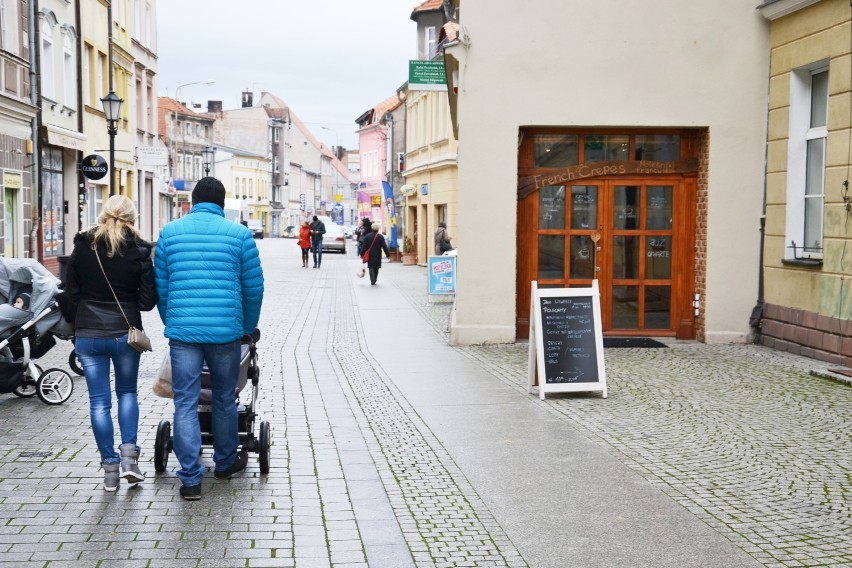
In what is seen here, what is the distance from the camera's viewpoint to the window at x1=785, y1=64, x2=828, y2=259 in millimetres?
13695

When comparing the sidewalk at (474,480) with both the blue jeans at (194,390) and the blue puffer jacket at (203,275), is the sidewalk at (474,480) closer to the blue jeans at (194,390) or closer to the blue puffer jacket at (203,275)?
the blue jeans at (194,390)

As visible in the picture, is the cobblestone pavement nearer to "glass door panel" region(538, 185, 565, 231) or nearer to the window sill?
the window sill

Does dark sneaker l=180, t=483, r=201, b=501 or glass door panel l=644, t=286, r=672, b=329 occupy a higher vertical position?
glass door panel l=644, t=286, r=672, b=329

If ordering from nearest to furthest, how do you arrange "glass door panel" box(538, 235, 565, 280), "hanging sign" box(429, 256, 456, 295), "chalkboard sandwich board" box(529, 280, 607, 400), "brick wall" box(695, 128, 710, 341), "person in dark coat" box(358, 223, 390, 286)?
"chalkboard sandwich board" box(529, 280, 607, 400) → "brick wall" box(695, 128, 710, 341) → "glass door panel" box(538, 235, 565, 280) → "hanging sign" box(429, 256, 456, 295) → "person in dark coat" box(358, 223, 390, 286)

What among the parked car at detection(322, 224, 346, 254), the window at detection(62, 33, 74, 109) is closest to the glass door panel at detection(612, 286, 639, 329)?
the window at detection(62, 33, 74, 109)

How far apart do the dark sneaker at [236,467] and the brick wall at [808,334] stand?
780 cm

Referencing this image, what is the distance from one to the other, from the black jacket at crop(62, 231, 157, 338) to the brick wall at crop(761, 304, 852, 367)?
28.0 feet

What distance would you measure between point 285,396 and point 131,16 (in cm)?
3263

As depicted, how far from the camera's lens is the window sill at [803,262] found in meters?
13.1

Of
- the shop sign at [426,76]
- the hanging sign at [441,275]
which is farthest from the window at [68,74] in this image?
the shop sign at [426,76]

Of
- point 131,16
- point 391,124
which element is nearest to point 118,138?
point 131,16

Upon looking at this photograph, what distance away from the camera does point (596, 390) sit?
10523 millimetres

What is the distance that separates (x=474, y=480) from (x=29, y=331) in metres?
5.02

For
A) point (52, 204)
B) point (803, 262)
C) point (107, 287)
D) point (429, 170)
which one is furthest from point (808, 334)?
point (429, 170)
